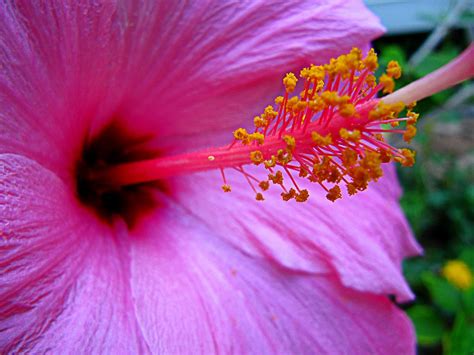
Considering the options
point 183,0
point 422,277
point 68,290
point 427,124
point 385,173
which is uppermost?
point 183,0

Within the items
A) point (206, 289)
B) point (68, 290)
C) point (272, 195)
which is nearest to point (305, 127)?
point (272, 195)


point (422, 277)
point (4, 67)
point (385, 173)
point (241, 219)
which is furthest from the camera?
point (422, 277)

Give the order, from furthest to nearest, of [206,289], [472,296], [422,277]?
[422,277] < [472,296] < [206,289]

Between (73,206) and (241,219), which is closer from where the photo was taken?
(73,206)

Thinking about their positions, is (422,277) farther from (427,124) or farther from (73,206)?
(73,206)

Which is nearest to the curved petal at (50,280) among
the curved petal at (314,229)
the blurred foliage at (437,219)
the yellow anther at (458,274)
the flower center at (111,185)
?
the flower center at (111,185)

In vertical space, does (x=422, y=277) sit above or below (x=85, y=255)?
below

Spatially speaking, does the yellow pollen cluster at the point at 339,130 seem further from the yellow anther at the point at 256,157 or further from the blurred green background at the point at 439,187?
the blurred green background at the point at 439,187
